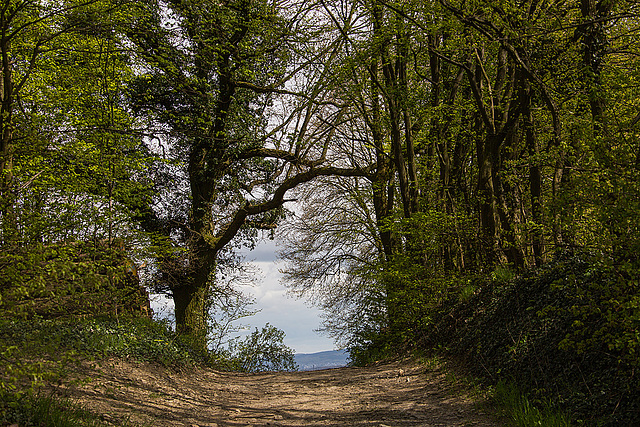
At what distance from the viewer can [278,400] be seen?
7844mm

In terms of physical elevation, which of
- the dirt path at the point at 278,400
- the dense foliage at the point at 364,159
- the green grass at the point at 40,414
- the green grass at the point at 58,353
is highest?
the dense foliage at the point at 364,159

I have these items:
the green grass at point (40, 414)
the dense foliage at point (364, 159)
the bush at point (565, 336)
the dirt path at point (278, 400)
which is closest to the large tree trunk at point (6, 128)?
→ the dense foliage at point (364, 159)

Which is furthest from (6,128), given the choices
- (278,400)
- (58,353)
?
(278,400)

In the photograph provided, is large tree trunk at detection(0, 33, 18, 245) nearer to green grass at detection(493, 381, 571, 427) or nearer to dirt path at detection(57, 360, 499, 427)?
dirt path at detection(57, 360, 499, 427)

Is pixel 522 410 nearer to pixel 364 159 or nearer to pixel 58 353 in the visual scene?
pixel 58 353

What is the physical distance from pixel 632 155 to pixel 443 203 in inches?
299

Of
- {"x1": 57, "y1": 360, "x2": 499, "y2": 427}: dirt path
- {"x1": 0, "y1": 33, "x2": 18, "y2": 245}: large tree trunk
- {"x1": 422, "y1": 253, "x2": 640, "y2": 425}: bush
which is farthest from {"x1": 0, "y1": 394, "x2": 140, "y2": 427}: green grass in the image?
{"x1": 422, "y1": 253, "x2": 640, "y2": 425}: bush

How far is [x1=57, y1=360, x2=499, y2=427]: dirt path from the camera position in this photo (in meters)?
5.89

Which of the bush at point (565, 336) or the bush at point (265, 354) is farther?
the bush at point (265, 354)

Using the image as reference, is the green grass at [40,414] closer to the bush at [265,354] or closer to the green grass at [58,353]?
the green grass at [58,353]

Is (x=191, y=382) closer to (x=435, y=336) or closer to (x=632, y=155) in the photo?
(x=435, y=336)

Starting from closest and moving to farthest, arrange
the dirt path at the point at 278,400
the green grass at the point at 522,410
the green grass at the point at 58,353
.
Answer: the green grass at the point at 58,353
the green grass at the point at 522,410
the dirt path at the point at 278,400

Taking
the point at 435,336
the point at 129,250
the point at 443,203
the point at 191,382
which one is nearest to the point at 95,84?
the point at 129,250

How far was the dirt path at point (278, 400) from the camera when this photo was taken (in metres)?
5.89
